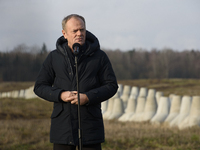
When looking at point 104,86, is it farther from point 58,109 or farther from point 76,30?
point 76,30

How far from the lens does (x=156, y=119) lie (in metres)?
14.2

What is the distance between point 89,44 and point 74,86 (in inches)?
17.9

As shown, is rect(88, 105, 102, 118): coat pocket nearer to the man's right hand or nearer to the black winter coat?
the black winter coat

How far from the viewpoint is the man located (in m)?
3.24

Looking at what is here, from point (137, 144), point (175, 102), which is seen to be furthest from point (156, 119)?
point (137, 144)

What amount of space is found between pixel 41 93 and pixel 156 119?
11.4 m

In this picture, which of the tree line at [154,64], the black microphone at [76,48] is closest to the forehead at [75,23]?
the black microphone at [76,48]

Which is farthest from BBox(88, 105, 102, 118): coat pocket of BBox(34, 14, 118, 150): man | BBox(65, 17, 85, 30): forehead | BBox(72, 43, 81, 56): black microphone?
BBox(65, 17, 85, 30): forehead

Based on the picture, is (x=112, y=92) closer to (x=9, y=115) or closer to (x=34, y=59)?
(x=9, y=115)

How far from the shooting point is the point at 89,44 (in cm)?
342

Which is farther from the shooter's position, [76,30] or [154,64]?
[154,64]

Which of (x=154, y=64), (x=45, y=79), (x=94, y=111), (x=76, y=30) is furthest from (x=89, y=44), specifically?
(x=154, y=64)

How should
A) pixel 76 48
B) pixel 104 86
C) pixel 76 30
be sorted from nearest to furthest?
pixel 76 48 < pixel 76 30 < pixel 104 86

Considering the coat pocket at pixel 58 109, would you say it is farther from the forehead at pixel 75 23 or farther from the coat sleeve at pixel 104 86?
the forehead at pixel 75 23
